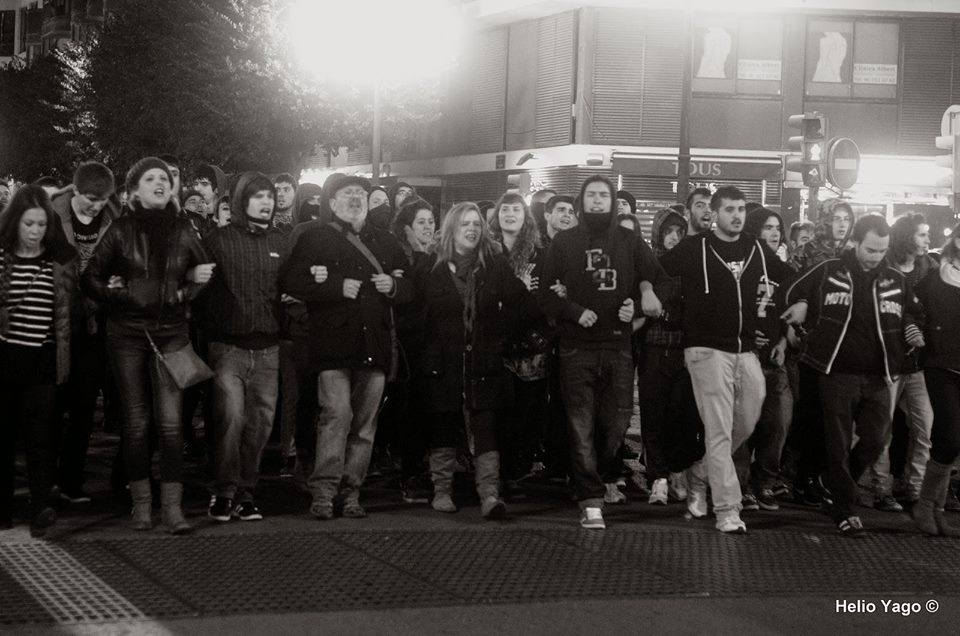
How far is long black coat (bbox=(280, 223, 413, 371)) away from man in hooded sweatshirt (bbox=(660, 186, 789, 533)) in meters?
1.88

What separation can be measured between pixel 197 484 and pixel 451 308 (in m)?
2.29

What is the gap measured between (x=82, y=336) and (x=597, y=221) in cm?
332

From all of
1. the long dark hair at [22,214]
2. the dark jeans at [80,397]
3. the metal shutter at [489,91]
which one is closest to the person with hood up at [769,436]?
the dark jeans at [80,397]

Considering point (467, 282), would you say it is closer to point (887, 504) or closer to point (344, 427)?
point (344, 427)

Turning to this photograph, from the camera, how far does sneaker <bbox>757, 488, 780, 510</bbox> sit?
8922 millimetres

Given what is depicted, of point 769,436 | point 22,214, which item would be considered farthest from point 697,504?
point 22,214

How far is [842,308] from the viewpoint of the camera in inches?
322

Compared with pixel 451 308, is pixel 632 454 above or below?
below

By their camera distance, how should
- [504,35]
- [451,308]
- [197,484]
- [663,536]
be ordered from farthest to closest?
[504,35] < [197,484] < [451,308] < [663,536]

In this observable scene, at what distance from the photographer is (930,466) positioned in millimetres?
8188

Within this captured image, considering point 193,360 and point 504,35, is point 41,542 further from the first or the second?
point 504,35

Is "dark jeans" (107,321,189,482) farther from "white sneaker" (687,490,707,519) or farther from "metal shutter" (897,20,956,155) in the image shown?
"metal shutter" (897,20,956,155)

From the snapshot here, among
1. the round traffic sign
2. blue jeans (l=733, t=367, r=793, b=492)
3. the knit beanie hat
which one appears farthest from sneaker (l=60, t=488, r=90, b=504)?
the round traffic sign

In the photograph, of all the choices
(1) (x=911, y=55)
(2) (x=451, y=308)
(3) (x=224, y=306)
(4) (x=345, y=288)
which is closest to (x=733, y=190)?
(2) (x=451, y=308)
